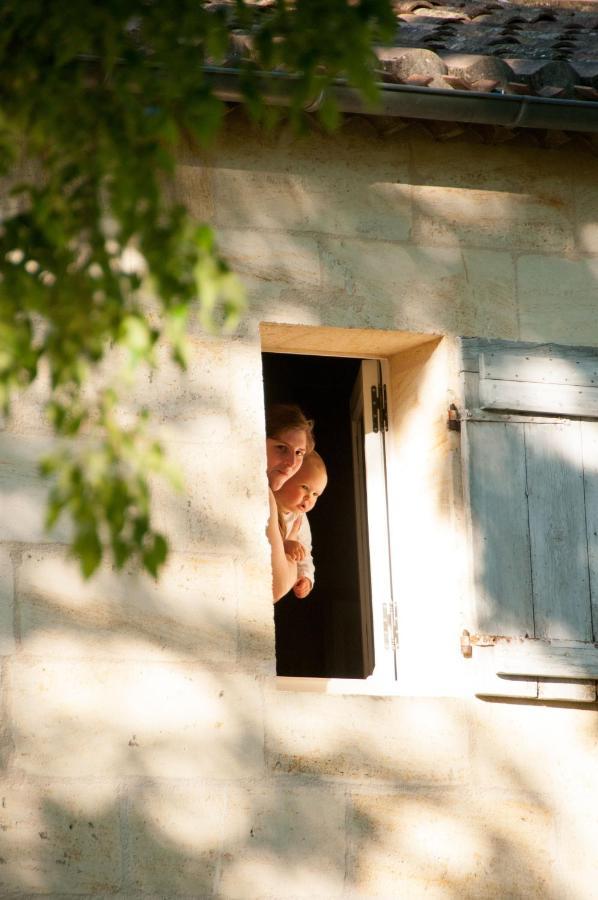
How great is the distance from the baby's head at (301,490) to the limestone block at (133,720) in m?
1.18

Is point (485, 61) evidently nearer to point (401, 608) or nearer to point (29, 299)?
point (401, 608)

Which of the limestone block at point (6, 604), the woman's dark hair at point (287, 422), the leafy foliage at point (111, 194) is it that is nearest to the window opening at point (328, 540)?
the woman's dark hair at point (287, 422)

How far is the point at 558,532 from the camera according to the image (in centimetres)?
538

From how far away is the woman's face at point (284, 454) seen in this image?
6016mm

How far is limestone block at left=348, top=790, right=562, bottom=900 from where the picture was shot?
4.98 metres

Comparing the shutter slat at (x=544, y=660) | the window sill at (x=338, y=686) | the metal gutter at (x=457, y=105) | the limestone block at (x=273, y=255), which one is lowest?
the window sill at (x=338, y=686)

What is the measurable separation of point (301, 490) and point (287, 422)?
0.86 ft

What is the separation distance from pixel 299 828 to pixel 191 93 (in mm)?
2806

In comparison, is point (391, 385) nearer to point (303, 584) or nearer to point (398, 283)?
point (398, 283)

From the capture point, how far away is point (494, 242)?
5637 mm

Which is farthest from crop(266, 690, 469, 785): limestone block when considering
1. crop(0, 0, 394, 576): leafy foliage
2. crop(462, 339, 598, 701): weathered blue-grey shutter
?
crop(0, 0, 394, 576): leafy foliage

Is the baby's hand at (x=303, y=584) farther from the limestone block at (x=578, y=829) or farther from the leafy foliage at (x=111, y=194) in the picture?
the leafy foliage at (x=111, y=194)

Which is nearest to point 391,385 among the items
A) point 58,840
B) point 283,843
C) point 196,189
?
point 196,189

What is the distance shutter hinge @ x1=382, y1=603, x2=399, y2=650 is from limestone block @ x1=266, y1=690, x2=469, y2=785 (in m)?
0.38
